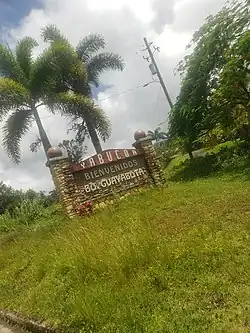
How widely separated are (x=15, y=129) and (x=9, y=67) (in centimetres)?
262

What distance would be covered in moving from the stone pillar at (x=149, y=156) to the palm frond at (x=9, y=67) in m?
6.19

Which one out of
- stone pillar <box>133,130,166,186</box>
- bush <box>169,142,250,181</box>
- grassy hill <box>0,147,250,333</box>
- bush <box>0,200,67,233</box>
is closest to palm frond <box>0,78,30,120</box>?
bush <box>0,200,67,233</box>

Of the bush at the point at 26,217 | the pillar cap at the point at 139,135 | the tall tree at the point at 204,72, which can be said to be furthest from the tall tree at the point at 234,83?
the bush at the point at 26,217

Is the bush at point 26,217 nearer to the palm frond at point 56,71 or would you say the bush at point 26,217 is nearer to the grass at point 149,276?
the palm frond at point 56,71

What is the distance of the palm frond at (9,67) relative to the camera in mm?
16484

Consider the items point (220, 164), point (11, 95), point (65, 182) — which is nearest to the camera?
point (65, 182)

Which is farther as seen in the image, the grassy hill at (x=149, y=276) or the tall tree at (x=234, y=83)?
the tall tree at (x=234, y=83)

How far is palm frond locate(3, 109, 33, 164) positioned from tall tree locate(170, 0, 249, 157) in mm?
6923

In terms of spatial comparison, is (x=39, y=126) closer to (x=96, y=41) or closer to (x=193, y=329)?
(x=96, y=41)

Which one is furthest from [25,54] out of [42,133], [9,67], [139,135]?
[139,135]

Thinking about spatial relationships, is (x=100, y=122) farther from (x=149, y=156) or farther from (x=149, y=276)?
(x=149, y=276)

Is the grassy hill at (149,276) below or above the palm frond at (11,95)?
below

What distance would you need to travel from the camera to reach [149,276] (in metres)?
4.93

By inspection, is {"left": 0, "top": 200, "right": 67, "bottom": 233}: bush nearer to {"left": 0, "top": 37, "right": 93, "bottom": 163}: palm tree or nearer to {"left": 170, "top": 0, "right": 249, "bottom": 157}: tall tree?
{"left": 0, "top": 37, "right": 93, "bottom": 163}: palm tree
